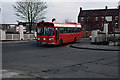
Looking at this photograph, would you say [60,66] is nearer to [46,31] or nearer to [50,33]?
[50,33]

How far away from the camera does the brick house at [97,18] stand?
74188 millimetres

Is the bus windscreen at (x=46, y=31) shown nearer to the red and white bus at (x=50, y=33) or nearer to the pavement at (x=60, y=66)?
the red and white bus at (x=50, y=33)

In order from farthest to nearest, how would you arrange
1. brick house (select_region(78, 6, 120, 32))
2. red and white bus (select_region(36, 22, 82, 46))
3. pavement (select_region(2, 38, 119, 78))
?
brick house (select_region(78, 6, 120, 32))
red and white bus (select_region(36, 22, 82, 46))
pavement (select_region(2, 38, 119, 78))

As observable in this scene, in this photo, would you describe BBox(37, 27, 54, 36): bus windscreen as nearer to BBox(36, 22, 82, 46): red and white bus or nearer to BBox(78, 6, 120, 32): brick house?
BBox(36, 22, 82, 46): red and white bus

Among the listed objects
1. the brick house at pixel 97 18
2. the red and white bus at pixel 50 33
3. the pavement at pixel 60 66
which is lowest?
the pavement at pixel 60 66

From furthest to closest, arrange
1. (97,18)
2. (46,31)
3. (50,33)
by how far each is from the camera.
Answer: (97,18)
(46,31)
(50,33)

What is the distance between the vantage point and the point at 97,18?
Result: 76000 millimetres

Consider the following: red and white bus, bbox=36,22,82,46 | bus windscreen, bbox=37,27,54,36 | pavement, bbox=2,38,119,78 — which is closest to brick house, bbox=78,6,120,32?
red and white bus, bbox=36,22,82,46

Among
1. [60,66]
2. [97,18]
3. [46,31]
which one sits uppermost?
[97,18]

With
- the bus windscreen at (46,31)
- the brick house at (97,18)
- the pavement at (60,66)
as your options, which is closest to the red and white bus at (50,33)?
the bus windscreen at (46,31)

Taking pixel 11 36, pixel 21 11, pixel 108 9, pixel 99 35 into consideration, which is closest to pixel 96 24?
pixel 108 9

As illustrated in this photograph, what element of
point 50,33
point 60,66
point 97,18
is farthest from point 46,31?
point 97,18

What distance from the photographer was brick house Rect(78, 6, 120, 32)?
74.2 metres

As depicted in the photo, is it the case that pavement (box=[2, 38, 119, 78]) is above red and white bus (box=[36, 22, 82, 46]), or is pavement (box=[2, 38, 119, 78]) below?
below
